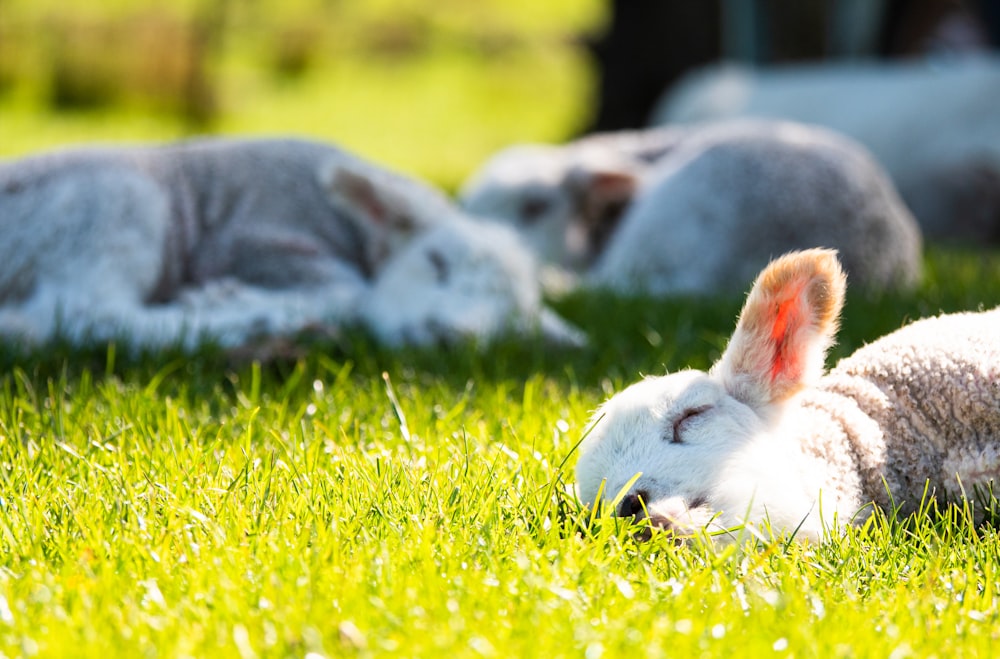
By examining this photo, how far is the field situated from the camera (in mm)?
2037

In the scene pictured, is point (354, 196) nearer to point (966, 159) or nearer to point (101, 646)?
point (101, 646)

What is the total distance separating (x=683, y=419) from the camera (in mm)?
2639

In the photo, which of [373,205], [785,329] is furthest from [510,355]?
[785,329]

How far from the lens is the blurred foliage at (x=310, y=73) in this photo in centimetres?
1825

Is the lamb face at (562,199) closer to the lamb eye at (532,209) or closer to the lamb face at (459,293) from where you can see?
the lamb eye at (532,209)

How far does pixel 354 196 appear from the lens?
5.83 m

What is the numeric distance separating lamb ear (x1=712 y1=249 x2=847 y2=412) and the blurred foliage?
1096cm

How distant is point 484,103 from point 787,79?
38.0ft

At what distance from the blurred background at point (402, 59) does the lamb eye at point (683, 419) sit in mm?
10220

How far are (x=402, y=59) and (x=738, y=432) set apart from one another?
2400 cm

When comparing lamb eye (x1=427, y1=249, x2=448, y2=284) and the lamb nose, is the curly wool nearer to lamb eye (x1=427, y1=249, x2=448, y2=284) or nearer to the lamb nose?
the lamb nose

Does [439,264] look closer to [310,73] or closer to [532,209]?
[532,209]

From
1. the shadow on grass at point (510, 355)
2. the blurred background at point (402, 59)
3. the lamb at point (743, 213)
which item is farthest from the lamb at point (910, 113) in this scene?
the shadow on grass at point (510, 355)

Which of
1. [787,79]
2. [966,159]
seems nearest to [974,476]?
[966,159]
